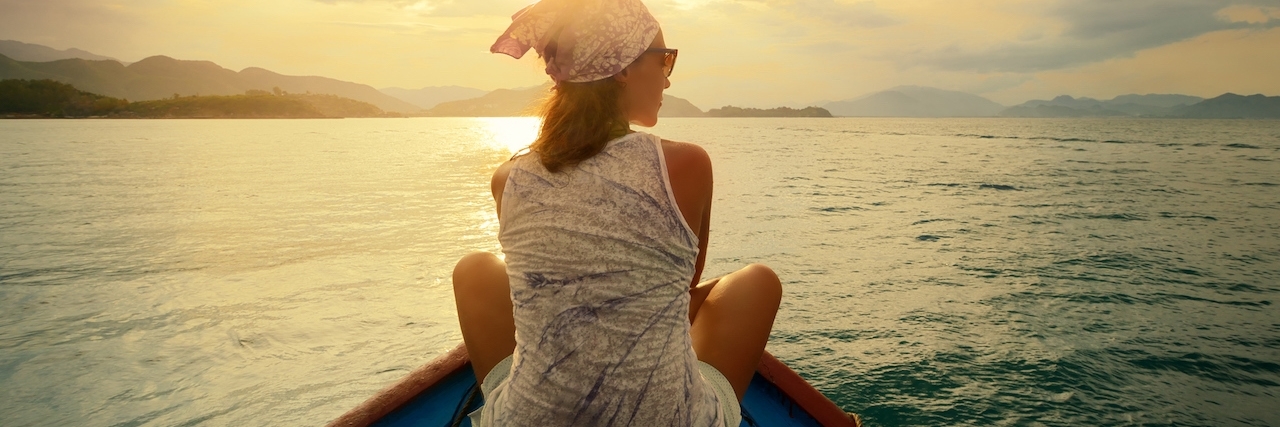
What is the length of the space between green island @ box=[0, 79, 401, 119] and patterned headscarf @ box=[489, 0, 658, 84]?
366 ft

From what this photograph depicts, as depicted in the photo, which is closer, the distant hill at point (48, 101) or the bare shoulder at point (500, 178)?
the bare shoulder at point (500, 178)

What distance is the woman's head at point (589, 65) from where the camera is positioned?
60.8 inches

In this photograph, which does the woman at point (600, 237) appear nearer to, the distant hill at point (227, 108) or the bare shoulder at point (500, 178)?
the bare shoulder at point (500, 178)

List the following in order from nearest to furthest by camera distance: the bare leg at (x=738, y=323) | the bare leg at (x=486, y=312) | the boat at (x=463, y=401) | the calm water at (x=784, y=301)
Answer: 1. the bare leg at (x=738, y=323)
2. the bare leg at (x=486, y=312)
3. the boat at (x=463, y=401)
4. the calm water at (x=784, y=301)

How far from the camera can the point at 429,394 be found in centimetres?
285

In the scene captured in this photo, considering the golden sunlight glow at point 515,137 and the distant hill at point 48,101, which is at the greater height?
the distant hill at point 48,101

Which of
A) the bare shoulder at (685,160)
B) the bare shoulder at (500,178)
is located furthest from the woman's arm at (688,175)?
the bare shoulder at (500,178)

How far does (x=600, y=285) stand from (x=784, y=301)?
595 centimetres

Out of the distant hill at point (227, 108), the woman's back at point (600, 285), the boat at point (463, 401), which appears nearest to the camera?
the woman's back at point (600, 285)

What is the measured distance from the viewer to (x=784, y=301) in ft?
23.5

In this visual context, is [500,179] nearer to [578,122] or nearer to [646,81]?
[578,122]

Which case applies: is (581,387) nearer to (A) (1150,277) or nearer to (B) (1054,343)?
(B) (1054,343)

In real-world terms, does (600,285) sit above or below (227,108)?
below

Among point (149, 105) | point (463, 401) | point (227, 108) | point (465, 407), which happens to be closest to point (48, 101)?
point (149, 105)
